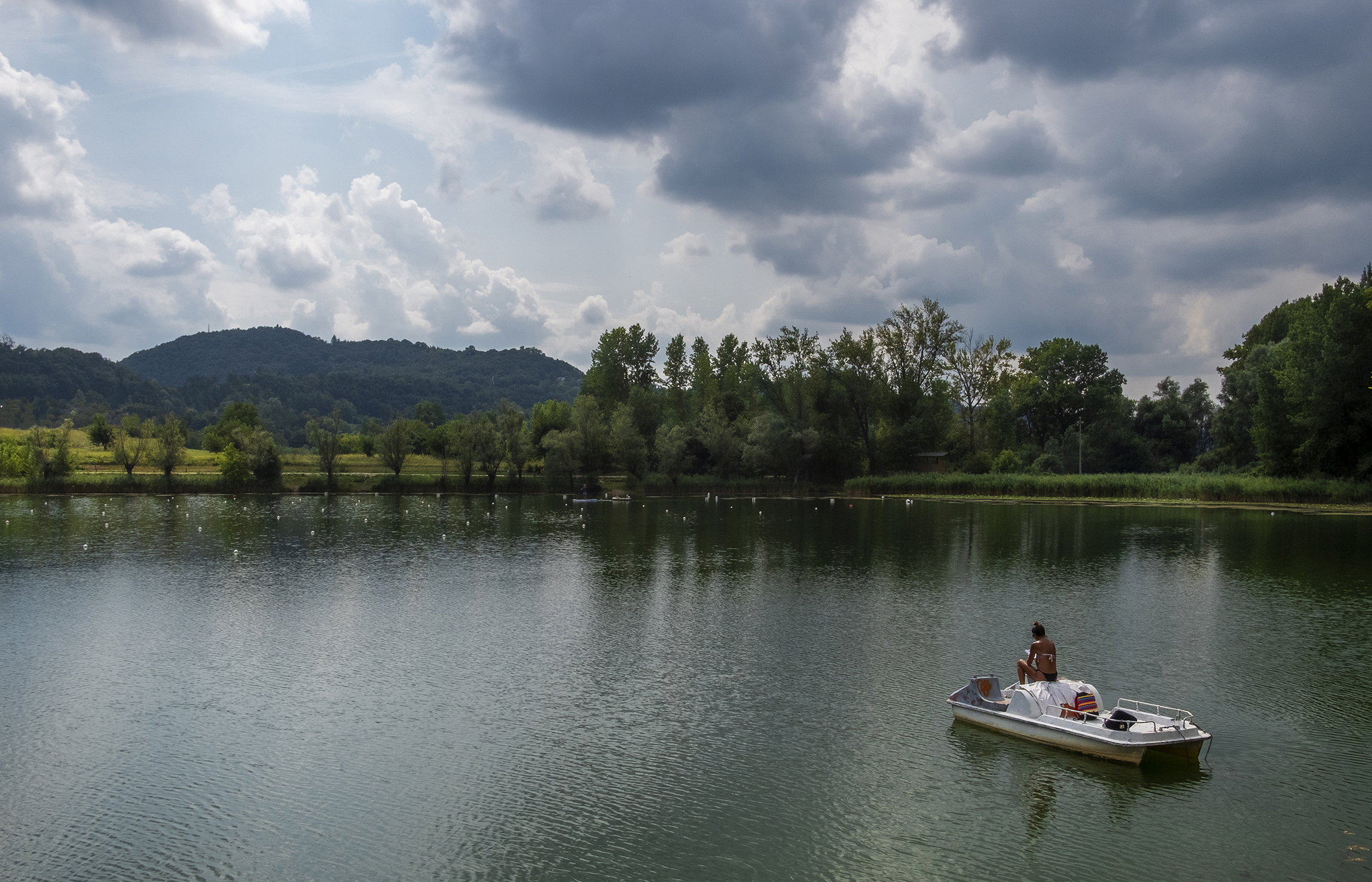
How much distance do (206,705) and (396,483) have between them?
8800cm

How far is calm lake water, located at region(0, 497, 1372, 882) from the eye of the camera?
15.4 metres

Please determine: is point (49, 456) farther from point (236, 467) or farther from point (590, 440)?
point (590, 440)

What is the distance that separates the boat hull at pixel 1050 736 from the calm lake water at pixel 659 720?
30cm

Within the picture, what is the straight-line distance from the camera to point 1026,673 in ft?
70.3

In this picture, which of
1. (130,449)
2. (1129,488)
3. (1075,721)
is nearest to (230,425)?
(130,449)

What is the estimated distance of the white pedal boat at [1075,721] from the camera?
727 inches

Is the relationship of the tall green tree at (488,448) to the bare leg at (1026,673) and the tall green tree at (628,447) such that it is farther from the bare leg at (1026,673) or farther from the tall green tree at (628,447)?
the bare leg at (1026,673)

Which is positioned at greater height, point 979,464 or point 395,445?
point 395,445

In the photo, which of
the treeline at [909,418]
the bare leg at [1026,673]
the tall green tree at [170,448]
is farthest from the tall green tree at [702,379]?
the bare leg at [1026,673]

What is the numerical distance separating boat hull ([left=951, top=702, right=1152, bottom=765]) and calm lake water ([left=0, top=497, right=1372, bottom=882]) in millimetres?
296

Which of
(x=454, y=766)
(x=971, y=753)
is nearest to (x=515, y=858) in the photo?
(x=454, y=766)

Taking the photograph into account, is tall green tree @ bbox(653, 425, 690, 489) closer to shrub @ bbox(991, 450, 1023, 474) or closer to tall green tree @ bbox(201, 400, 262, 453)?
shrub @ bbox(991, 450, 1023, 474)

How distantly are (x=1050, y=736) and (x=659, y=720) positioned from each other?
9032mm

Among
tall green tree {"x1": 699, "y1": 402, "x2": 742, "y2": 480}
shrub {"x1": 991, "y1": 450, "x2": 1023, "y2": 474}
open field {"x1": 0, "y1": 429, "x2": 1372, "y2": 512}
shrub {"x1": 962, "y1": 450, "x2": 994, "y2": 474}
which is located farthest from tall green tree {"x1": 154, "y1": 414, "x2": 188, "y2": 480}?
shrub {"x1": 991, "y1": 450, "x2": 1023, "y2": 474}
